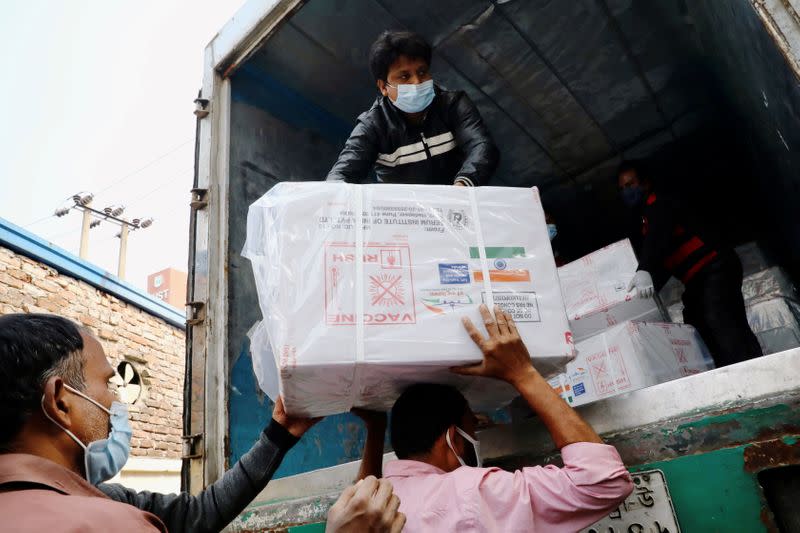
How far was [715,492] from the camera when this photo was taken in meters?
1.11

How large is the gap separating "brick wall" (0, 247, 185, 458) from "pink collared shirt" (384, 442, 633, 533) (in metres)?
5.57

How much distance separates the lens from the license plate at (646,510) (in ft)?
3.82

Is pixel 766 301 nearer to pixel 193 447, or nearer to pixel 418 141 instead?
pixel 418 141

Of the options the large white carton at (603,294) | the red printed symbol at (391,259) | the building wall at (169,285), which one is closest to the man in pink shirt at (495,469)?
the red printed symbol at (391,259)

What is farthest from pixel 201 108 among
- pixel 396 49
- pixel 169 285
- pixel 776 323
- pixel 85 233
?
pixel 169 285

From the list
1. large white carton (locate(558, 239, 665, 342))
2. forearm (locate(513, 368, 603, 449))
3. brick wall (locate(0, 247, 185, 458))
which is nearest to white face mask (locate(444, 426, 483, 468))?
forearm (locate(513, 368, 603, 449))

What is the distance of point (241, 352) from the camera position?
2.26 m

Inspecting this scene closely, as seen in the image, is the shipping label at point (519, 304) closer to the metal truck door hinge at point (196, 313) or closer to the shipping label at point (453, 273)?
the shipping label at point (453, 273)

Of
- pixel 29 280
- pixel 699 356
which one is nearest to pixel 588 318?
pixel 699 356

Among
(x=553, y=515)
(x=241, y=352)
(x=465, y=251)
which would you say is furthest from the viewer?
(x=241, y=352)

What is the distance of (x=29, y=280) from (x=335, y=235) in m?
5.50

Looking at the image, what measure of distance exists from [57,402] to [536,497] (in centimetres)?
103

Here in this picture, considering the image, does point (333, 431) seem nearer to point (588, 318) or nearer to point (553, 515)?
point (588, 318)

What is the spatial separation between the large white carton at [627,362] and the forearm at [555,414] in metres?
0.83
